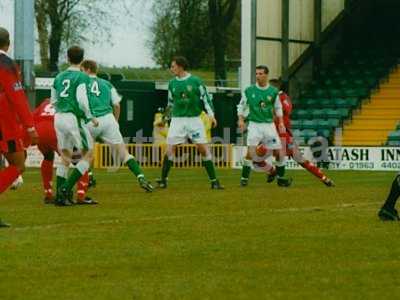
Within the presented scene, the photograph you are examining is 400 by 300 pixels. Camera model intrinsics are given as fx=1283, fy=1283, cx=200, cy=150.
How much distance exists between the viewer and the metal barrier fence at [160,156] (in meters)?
35.3

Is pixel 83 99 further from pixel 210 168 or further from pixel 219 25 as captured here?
pixel 219 25

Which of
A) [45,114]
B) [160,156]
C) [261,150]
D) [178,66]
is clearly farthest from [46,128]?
[160,156]

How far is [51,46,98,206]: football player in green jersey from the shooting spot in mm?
16312

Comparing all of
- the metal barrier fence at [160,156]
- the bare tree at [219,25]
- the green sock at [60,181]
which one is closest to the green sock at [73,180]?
the green sock at [60,181]

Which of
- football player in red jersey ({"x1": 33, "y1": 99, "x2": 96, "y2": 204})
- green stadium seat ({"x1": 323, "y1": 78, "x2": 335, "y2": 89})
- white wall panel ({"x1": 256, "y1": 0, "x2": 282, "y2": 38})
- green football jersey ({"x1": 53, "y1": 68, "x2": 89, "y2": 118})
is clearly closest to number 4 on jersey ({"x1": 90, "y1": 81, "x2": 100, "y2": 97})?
football player in red jersey ({"x1": 33, "y1": 99, "x2": 96, "y2": 204})

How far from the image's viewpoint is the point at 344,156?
33.5 meters

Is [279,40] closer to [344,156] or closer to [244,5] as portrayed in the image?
[244,5]

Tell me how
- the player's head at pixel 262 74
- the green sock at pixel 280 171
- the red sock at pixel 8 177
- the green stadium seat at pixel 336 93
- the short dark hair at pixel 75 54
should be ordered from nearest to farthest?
the red sock at pixel 8 177, the short dark hair at pixel 75 54, the player's head at pixel 262 74, the green sock at pixel 280 171, the green stadium seat at pixel 336 93

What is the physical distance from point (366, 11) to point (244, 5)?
858 centimetres

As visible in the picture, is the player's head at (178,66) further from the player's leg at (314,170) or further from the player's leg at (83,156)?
the player's leg at (83,156)

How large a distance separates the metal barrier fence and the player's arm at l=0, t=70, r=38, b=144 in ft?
69.5

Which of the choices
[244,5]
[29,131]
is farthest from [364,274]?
[244,5]

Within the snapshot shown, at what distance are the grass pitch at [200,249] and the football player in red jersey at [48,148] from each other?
12.9 inches

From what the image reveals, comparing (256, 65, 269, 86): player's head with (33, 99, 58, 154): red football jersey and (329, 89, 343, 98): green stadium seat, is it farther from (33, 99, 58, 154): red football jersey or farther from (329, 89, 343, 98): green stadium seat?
(329, 89, 343, 98): green stadium seat
